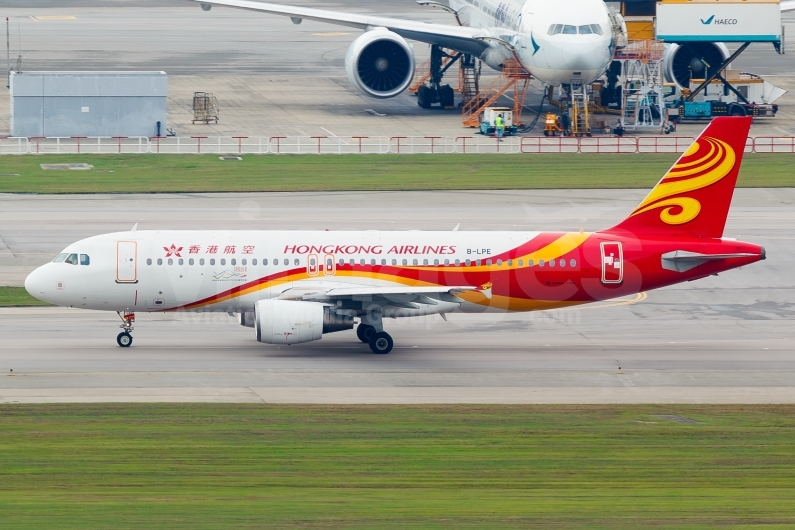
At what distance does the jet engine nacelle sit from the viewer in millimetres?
37188

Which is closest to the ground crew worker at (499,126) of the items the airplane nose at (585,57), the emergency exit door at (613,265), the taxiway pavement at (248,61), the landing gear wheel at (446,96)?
the taxiway pavement at (248,61)

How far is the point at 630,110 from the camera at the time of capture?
86.1m

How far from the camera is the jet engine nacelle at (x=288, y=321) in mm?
37188

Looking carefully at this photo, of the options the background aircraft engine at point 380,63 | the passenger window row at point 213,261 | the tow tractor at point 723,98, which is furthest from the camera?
the tow tractor at point 723,98

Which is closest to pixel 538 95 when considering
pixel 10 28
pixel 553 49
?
pixel 553 49

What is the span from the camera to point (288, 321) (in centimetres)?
3725

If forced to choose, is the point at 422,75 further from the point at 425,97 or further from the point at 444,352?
the point at 444,352

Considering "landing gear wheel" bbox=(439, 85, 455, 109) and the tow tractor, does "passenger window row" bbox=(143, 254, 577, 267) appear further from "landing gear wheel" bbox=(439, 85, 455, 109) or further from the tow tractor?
"landing gear wheel" bbox=(439, 85, 455, 109)

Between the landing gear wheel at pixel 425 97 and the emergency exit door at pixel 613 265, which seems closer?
the emergency exit door at pixel 613 265

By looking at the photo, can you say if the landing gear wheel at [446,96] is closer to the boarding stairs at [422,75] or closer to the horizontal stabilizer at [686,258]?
the boarding stairs at [422,75]

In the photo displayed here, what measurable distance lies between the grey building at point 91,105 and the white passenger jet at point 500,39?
28.8 ft
